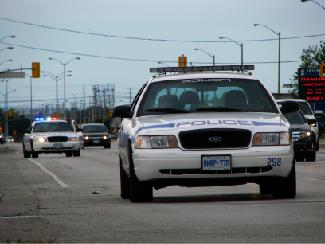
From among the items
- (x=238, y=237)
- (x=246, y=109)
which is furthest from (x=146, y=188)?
(x=238, y=237)

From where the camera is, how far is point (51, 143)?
43875mm

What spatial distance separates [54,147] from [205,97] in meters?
28.4

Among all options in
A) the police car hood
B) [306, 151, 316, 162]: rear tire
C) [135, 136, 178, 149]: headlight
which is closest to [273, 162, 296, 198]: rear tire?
the police car hood

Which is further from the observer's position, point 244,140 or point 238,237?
point 244,140

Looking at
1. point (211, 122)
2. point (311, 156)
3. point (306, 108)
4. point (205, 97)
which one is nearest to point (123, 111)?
point (205, 97)

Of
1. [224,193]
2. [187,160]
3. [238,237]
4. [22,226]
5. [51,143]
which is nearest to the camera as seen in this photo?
[238,237]

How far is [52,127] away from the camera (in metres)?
44.9

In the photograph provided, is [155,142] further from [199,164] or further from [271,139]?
[271,139]

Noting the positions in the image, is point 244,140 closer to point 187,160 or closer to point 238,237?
point 187,160

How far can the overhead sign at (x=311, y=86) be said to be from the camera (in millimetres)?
64000

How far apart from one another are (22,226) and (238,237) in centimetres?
270

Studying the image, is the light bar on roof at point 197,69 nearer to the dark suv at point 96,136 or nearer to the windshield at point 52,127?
the windshield at point 52,127

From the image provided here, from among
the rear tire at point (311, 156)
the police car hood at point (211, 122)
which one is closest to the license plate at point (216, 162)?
the police car hood at point (211, 122)

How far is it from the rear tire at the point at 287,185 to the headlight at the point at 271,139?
1.42 feet
